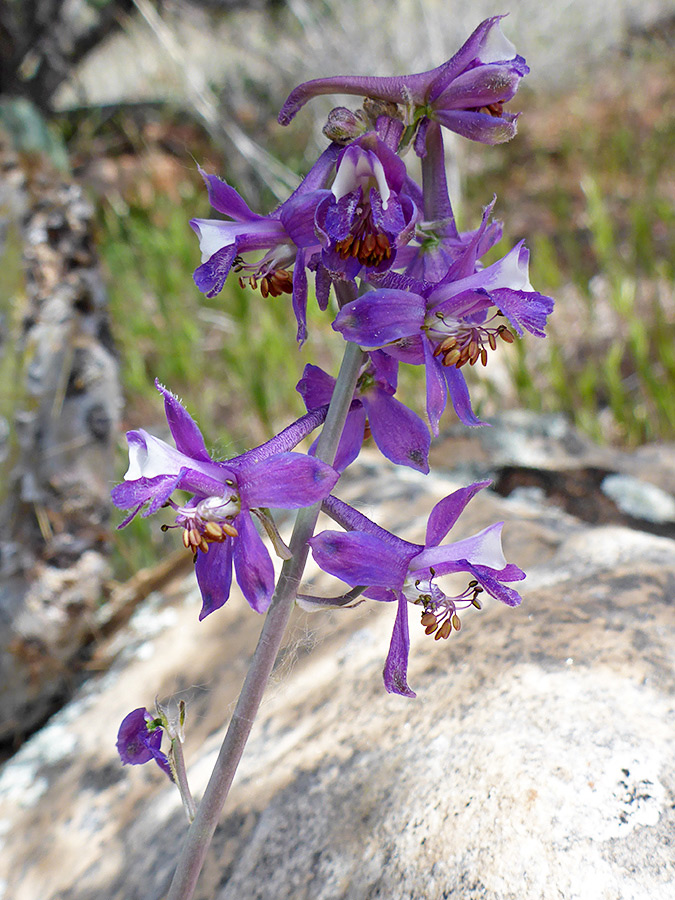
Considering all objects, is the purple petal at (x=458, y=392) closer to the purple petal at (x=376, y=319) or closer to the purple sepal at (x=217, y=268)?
the purple petal at (x=376, y=319)

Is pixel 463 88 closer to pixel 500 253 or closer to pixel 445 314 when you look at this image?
pixel 445 314

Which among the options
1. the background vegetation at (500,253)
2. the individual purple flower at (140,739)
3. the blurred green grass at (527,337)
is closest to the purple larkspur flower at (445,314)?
the background vegetation at (500,253)

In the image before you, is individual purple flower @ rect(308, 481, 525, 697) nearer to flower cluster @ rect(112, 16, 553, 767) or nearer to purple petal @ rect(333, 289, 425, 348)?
flower cluster @ rect(112, 16, 553, 767)

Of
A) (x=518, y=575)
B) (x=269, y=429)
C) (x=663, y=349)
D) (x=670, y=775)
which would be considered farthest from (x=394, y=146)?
(x=663, y=349)

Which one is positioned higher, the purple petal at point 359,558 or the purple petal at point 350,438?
the purple petal at point 350,438

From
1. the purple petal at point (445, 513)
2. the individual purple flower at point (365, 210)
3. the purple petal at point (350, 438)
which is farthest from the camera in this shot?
the purple petal at point (350, 438)

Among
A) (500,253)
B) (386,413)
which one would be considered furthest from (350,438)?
(500,253)

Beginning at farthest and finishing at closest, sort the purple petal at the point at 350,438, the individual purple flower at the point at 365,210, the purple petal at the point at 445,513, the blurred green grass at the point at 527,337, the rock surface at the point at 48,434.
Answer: the blurred green grass at the point at 527,337 → the rock surface at the point at 48,434 → the purple petal at the point at 350,438 → the purple petal at the point at 445,513 → the individual purple flower at the point at 365,210

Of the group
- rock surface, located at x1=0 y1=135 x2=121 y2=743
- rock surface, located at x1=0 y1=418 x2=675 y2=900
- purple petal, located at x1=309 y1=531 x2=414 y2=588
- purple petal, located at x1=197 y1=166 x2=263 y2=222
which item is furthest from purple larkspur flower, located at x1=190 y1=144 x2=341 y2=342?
rock surface, located at x1=0 y1=135 x2=121 y2=743
